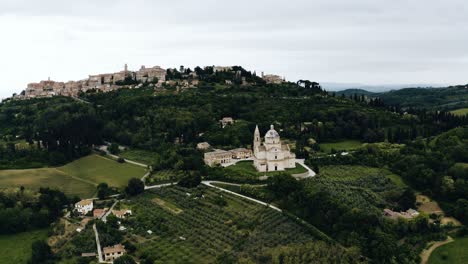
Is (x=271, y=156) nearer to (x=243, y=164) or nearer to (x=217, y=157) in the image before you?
(x=243, y=164)

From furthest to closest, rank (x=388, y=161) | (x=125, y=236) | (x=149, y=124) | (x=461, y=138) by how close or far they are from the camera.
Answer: (x=149, y=124) → (x=461, y=138) → (x=388, y=161) → (x=125, y=236)

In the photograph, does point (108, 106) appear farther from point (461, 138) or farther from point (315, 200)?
point (461, 138)

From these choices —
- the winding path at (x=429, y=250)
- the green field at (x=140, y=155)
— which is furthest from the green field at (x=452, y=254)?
the green field at (x=140, y=155)

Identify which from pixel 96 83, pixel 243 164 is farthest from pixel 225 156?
pixel 96 83

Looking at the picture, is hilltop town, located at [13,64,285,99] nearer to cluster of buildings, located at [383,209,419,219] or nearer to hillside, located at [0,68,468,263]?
hillside, located at [0,68,468,263]

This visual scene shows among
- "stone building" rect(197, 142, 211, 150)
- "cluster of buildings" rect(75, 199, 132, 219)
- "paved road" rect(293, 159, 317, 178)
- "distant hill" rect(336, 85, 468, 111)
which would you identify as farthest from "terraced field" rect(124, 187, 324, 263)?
"distant hill" rect(336, 85, 468, 111)

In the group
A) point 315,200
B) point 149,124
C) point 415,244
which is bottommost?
point 415,244

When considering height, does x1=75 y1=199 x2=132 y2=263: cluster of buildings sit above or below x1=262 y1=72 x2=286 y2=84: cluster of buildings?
below

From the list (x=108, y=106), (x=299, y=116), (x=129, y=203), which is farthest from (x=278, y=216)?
(x=108, y=106)
